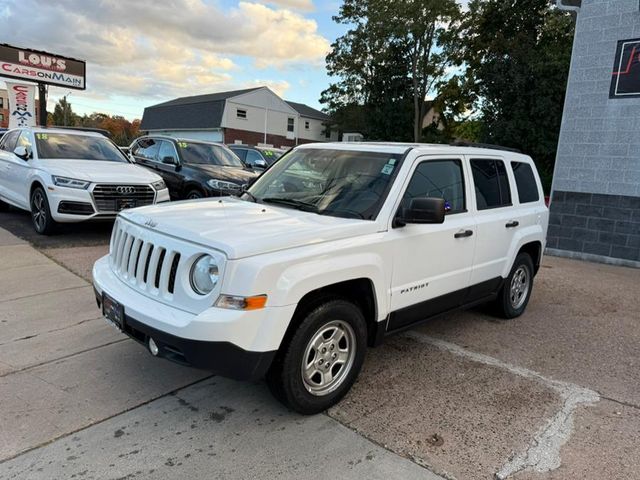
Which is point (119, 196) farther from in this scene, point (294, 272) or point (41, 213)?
point (294, 272)

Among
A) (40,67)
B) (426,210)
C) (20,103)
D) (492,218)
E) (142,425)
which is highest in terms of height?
→ (40,67)

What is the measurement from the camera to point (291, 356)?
9.77 ft

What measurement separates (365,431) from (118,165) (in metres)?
7.18

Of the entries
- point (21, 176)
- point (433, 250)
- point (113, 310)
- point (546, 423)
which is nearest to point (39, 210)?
point (21, 176)

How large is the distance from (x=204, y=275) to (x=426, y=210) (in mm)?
1584

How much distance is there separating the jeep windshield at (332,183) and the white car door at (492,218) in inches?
46.1

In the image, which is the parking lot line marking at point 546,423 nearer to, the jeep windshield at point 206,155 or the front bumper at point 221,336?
the front bumper at point 221,336

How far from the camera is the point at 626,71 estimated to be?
873 cm

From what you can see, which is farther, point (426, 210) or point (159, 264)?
point (426, 210)

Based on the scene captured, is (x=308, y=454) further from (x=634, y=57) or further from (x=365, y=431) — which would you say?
(x=634, y=57)

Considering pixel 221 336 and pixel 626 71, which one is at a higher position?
pixel 626 71

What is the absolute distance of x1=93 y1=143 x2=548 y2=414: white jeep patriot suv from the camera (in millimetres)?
2795

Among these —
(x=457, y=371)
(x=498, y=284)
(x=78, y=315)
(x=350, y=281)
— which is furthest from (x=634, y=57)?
(x=78, y=315)

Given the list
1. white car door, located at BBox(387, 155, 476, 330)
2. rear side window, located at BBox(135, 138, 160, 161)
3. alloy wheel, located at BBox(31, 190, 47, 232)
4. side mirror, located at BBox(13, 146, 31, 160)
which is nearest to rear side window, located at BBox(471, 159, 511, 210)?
white car door, located at BBox(387, 155, 476, 330)
